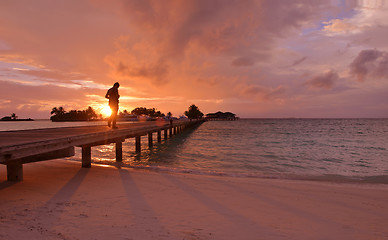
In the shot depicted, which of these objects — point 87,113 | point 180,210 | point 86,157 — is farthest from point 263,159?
point 87,113

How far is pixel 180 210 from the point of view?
447 centimetres

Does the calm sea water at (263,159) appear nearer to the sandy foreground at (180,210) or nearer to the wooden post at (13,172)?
the sandy foreground at (180,210)

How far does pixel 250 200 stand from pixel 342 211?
198 cm

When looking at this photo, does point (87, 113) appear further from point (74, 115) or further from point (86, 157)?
point (86, 157)

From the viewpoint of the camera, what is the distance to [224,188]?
6.30 m

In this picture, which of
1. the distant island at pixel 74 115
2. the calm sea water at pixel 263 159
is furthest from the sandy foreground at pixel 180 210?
the distant island at pixel 74 115

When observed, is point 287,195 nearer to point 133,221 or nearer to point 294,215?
point 294,215

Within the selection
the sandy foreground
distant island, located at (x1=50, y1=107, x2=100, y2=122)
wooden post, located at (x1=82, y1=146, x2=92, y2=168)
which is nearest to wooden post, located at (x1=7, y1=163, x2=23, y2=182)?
the sandy foreground

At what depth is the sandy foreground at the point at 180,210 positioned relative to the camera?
3.47m

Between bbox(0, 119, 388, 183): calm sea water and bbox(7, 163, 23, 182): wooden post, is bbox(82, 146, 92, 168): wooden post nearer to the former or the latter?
bbox(0, 119, 388, 183): calm sea water

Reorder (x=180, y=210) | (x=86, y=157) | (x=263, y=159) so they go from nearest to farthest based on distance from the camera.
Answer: (x=180, y=210) < (x=86, y=157) < (x=263, y=159)

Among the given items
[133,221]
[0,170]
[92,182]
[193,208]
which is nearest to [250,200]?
[193,208]

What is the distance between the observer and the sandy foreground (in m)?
3.47

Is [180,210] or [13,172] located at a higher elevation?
[13,172]
